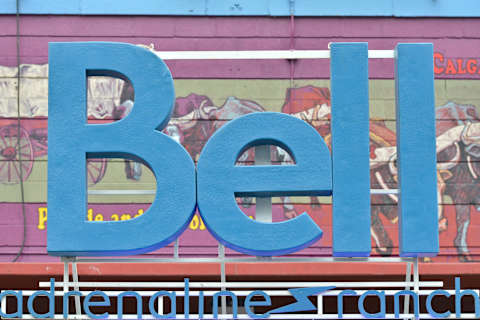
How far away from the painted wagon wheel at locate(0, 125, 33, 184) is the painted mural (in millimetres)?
13

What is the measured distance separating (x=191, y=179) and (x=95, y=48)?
5.49 feet

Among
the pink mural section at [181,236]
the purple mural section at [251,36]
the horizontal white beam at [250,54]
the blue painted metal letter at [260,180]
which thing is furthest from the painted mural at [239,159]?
the blue painted metal letter at [260,180]

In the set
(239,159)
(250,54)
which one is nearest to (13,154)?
(239,159)

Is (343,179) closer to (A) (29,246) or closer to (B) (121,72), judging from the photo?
(B) (121,72)

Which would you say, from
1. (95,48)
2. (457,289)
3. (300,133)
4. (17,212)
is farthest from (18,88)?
(457,289)

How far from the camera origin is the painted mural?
9656mm

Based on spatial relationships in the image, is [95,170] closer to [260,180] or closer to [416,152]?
[260,180]

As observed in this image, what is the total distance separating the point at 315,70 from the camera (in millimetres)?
10062

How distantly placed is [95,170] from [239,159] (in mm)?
1948

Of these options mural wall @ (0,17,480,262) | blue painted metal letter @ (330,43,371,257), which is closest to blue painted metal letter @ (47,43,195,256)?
blue painted metal letter @ (330,43,371,257)

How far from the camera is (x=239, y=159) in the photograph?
990 centimetres

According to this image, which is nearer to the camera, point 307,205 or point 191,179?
point 191,179

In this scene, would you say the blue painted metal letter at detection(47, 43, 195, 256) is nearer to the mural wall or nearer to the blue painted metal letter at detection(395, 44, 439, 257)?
the blue painted metal letter at detection(395, 44, 439, 257)

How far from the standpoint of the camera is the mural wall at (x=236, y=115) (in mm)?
9672
